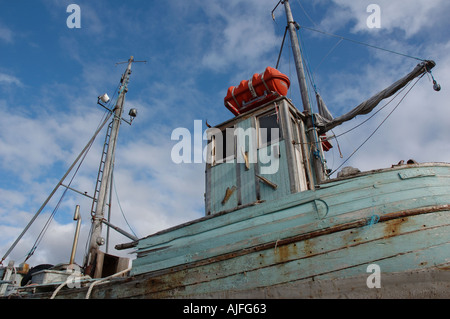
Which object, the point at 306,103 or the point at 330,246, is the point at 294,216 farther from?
the point at 306,103

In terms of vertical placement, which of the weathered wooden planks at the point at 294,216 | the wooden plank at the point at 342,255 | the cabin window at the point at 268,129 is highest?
the cabin window at the point at 268,129

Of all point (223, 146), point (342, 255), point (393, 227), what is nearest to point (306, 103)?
point (223, 146)

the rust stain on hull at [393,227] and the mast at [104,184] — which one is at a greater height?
the mast at [104,184]

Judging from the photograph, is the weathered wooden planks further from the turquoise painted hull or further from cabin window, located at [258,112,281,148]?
cabin window, located at [258,112,281,148]

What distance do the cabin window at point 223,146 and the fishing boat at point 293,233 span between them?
4cm

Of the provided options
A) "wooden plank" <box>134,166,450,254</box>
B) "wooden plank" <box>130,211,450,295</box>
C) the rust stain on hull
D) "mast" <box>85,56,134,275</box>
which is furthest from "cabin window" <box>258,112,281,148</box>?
"mast" <box>85,56,134,275</box>

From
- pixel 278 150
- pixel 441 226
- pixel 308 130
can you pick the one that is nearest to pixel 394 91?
pixel 308 130

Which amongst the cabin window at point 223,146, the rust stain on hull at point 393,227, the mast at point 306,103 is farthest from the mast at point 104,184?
the rust stain on hull at point 393,227

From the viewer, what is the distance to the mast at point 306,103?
805cm

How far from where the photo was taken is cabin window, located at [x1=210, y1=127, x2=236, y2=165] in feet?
28.1

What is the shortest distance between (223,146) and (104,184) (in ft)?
24.0

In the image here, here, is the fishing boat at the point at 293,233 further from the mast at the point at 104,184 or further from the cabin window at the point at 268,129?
the mast at the point at 104,184

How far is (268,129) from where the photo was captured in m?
8.23
